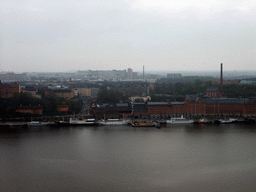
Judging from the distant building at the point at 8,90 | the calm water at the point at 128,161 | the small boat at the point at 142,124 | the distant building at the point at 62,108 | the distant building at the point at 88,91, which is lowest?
the calm water at the point at 128,161

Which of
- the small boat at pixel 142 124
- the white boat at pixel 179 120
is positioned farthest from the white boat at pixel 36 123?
the white boat at pixel 179 120

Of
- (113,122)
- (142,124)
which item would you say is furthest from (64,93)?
(142,124)

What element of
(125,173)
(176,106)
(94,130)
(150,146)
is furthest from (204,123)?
(125,173)

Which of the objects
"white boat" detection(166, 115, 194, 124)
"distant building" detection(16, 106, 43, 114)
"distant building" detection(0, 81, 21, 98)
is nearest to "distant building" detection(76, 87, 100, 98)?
"distant building" detection(0, 81, 21, 98)

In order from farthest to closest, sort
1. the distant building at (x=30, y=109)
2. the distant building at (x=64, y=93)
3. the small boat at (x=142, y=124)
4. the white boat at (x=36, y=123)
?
the distant building at (x=64, y=93)
the distant building at (x=30, y=109)
the white boat at (x=36, y=123)
the small boat at (x=142, y=124)

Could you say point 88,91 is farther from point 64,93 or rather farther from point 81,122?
point 81,122

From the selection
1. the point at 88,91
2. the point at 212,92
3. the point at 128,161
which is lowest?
the point at 128,161

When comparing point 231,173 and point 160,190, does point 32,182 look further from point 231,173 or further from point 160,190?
point 231,173

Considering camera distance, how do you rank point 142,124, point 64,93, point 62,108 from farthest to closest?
point 64,93 < point 62,108 < point 142,124

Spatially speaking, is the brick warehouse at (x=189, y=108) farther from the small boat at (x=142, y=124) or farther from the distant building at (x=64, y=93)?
the distant building at (x=64, y=93)
